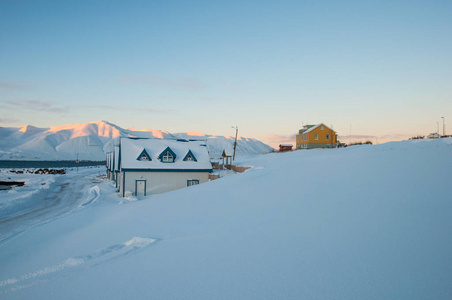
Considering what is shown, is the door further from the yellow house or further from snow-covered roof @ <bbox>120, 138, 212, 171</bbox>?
the yellow house

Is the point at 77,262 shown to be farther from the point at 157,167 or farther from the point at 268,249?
the point at 157,167

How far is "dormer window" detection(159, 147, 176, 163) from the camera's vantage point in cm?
2706

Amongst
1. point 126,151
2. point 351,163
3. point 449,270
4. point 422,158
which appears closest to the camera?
point 449,270

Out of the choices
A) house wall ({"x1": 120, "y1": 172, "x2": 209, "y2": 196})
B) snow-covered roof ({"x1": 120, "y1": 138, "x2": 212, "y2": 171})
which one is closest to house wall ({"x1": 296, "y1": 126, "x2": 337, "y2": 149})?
snow-covered roof ({"x1": 120, "y1": 138, "x2": 212, "y2": 171})

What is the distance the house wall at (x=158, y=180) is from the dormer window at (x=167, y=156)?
143 cm

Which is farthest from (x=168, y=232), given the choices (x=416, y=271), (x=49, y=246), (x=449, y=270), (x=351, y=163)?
(x=351, y=163)

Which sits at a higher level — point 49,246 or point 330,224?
point 330,224

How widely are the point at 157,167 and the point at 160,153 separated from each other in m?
1.67

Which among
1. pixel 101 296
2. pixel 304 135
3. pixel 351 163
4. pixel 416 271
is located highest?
pixel 304 135

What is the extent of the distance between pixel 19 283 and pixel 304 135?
4673 centimetres

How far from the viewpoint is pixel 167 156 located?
27344 millimetres

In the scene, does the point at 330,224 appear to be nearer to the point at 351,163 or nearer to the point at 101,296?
the point at 101,296

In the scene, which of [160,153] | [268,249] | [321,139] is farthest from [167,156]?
[321,139]

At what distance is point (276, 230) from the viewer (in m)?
7.24
